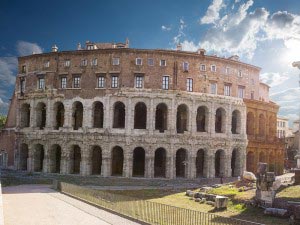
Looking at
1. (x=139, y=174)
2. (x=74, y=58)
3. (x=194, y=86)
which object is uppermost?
(x=74, y=58)

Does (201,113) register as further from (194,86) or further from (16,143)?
(16,143)

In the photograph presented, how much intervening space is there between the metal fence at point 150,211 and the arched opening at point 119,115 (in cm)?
1963

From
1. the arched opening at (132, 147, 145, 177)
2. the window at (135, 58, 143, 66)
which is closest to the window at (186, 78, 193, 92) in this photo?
the window at (135, 58, 143, 66)

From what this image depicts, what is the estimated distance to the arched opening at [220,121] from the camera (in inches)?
1720

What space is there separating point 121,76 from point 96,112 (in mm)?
6126

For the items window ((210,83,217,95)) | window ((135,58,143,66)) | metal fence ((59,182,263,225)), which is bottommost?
metal fence ((59,182,263,225))

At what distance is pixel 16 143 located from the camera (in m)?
46.3

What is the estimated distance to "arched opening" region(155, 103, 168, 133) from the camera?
42.8 meters

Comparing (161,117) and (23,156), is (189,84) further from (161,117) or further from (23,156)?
(23,156)

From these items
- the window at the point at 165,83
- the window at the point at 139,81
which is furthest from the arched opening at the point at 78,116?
the window at the point at 165,83

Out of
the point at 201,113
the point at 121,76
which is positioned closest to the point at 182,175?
the point at 201,113

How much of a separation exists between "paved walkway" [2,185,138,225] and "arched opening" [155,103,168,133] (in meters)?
20.3

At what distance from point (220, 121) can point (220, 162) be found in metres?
5.71

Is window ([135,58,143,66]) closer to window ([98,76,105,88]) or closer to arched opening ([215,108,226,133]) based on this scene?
window ([98,76,105,88])
